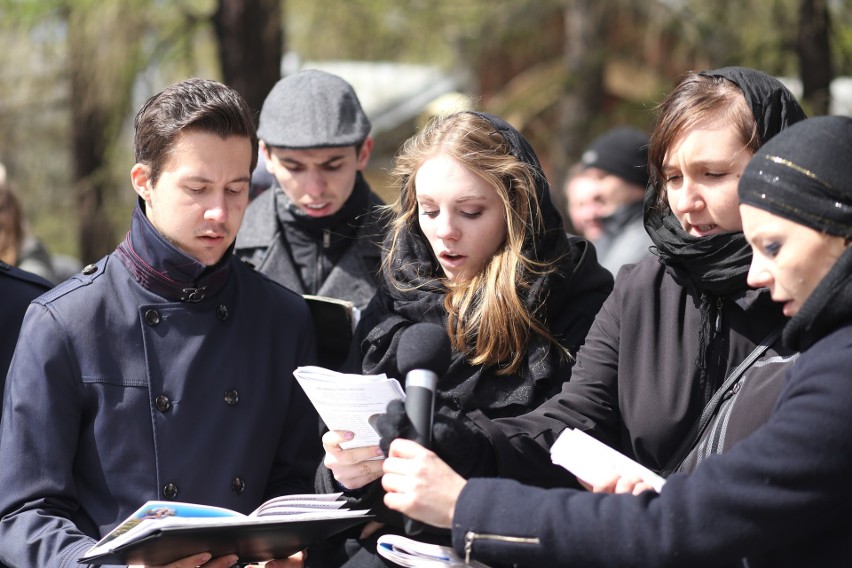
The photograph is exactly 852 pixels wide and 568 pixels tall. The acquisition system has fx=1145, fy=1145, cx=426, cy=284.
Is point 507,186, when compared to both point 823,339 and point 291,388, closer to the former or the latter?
point 291,388

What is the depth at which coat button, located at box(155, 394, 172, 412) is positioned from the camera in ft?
10.9

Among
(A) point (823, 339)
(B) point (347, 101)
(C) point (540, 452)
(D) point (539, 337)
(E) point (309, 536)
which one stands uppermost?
(B) point (347, 101)

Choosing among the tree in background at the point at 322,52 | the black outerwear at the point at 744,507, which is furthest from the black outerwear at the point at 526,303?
the tree in background at the point at 322,52

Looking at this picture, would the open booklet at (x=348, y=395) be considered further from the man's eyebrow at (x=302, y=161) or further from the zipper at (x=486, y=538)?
the man's eyebrow at (x=302, y=161)

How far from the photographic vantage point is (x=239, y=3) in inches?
310

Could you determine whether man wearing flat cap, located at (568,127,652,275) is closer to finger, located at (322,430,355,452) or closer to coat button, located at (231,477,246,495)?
coat button, located at (231,477,246,495)

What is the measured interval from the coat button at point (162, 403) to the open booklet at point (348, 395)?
61 cm

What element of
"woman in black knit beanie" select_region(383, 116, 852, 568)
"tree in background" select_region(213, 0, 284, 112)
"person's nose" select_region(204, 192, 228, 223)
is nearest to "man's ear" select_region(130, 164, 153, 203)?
"person's nose" select_region(204, 192, 228, 223)

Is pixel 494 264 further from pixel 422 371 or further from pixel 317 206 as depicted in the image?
pixel 317 206

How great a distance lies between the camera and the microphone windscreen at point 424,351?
105 inches

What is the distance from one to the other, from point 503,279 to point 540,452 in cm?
57

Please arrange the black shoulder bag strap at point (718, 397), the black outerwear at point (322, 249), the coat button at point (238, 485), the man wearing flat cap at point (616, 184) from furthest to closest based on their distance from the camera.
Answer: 1. the man wearing flat cap at point (616, 184)
2. the black outerwear at point (322, 249)
3. the coat button at point (238, 485)
4. the black shoulder bag strap at point (718, 397)

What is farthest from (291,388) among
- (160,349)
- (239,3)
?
(239,3)

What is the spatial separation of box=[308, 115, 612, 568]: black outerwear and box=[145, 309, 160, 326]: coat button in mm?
636
